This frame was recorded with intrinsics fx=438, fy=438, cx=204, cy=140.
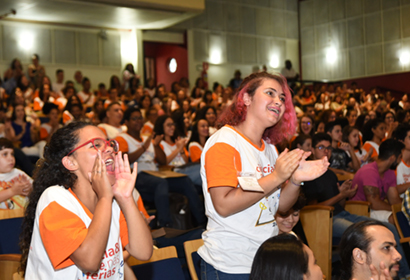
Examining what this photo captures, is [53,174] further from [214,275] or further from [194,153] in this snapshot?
[194,153]

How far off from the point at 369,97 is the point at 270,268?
1266cm

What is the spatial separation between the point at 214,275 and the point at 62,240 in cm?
67

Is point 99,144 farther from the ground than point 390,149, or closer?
farther from the ground

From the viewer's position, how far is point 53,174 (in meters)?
1.80

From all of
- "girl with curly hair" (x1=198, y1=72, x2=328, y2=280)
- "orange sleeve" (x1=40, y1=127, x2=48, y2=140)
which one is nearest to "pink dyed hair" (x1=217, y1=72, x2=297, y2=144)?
"girl with curly hair" (x1=198, y1=72, x2=328, y2=280)

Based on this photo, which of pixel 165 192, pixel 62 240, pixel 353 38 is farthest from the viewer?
pixel 353 38

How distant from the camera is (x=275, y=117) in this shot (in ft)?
6.26

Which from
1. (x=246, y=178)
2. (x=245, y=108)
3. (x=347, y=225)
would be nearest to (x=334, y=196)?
(x=347, y=225)

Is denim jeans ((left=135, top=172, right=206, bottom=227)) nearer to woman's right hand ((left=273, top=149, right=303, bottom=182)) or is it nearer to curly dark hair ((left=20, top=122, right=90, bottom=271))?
curly dark hair ((left=20, top=122, right=90, bottom=271))

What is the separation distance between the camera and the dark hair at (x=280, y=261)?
1568 mm

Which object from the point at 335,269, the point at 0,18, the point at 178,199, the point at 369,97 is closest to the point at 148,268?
the point at 335,269

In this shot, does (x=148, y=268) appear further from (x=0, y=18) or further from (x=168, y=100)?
(x=0, y=18)

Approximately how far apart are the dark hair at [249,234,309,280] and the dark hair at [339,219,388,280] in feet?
2.24

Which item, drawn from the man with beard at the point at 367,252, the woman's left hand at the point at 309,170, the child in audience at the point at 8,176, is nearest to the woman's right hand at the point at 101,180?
the woman's left hand at the point at 309,170
